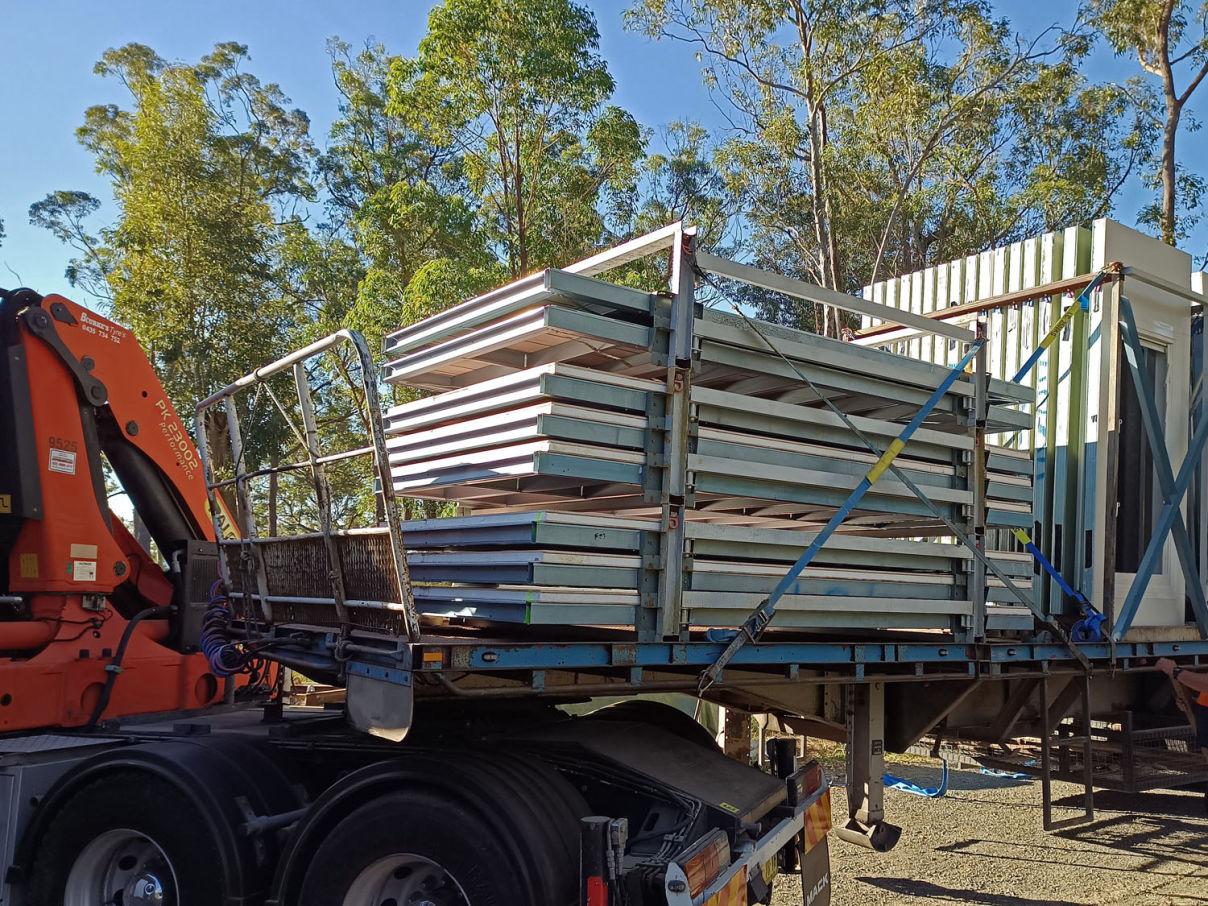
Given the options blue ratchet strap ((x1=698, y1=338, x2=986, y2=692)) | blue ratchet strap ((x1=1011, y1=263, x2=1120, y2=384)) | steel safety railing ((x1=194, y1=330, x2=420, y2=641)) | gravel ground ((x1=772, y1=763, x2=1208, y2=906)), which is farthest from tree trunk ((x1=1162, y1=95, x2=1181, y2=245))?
steel safety railing ((x1=194, y1=330, x2=420, y2=641))

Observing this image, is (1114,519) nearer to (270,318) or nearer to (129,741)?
(129,741)

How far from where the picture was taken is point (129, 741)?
15.5ft

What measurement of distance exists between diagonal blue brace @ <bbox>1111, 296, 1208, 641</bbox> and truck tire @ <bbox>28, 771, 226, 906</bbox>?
15.9ft

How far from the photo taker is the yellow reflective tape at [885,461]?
4516 mm

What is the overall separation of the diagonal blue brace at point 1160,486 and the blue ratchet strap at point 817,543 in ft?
5.49

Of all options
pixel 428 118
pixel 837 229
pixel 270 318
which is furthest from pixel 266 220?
pixel 837 229

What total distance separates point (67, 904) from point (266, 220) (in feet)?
70.4

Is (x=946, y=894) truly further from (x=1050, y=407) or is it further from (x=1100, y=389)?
(x=1100, y=389)

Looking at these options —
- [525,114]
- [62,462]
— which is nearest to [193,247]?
[525,114]

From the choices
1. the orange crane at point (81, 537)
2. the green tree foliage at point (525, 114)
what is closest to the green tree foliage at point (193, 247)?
the green tree foliage at point (525, 114)

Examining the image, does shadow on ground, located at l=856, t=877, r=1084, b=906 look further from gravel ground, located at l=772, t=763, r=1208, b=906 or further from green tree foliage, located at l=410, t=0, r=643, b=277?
green tree foliage, located at l=410, t=0, r=643, b=277

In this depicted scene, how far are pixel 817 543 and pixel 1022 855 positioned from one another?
4.62 metres

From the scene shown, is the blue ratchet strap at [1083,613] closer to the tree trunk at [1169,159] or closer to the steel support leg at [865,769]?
the steel support leg at [865,769]

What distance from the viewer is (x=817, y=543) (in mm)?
4254
